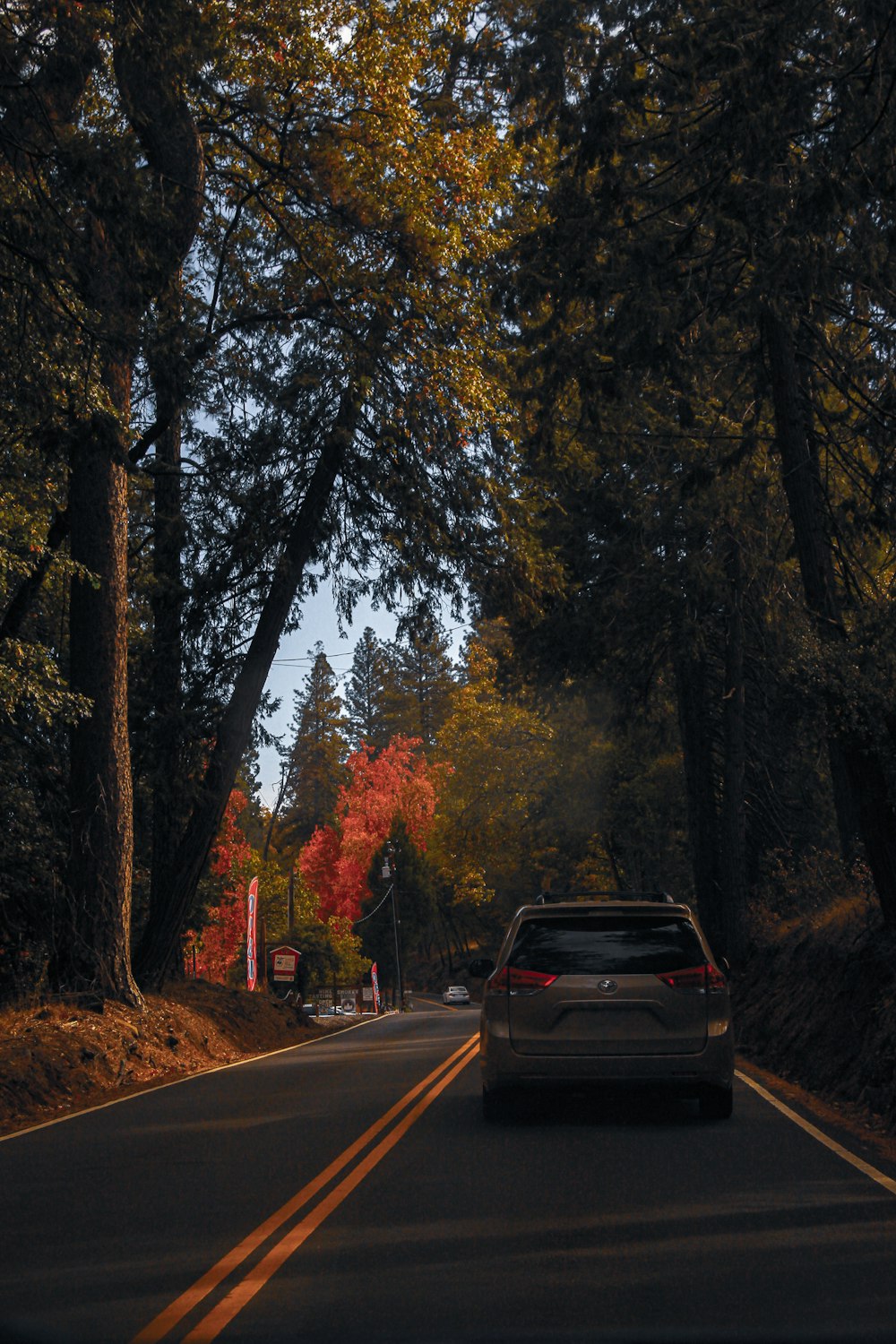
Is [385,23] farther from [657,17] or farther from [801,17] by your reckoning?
[801,17]

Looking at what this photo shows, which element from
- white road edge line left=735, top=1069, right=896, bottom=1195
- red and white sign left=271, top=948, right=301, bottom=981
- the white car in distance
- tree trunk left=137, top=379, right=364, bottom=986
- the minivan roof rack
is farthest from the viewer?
the white car in distance

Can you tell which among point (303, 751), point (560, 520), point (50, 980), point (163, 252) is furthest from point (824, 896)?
point (303, 751)

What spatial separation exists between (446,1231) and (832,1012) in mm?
11263

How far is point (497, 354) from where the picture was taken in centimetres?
2206

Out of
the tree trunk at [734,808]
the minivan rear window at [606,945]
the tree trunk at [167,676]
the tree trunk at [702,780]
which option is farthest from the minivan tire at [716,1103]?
the tree trunk at [702,780]

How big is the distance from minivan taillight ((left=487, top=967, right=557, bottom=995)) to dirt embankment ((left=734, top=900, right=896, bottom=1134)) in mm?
3105

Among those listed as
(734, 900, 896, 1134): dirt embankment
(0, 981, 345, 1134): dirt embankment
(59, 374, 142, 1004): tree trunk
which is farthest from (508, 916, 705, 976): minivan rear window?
(59, 374, 142, 1004): tree trunk

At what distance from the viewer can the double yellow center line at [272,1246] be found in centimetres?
568

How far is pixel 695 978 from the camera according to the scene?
1126 centimetres

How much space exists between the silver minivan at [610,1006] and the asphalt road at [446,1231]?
0.47 metres

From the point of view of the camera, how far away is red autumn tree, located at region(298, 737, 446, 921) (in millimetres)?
84938

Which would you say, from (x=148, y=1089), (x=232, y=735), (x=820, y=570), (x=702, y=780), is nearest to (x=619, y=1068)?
(x=148, y=1089)

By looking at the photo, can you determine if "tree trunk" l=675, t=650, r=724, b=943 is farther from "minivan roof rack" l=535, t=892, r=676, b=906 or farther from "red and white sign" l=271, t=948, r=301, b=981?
"red and white sign" l=271, t=948, r=301, b=981

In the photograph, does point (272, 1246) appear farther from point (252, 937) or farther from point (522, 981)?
point (252, 937)
